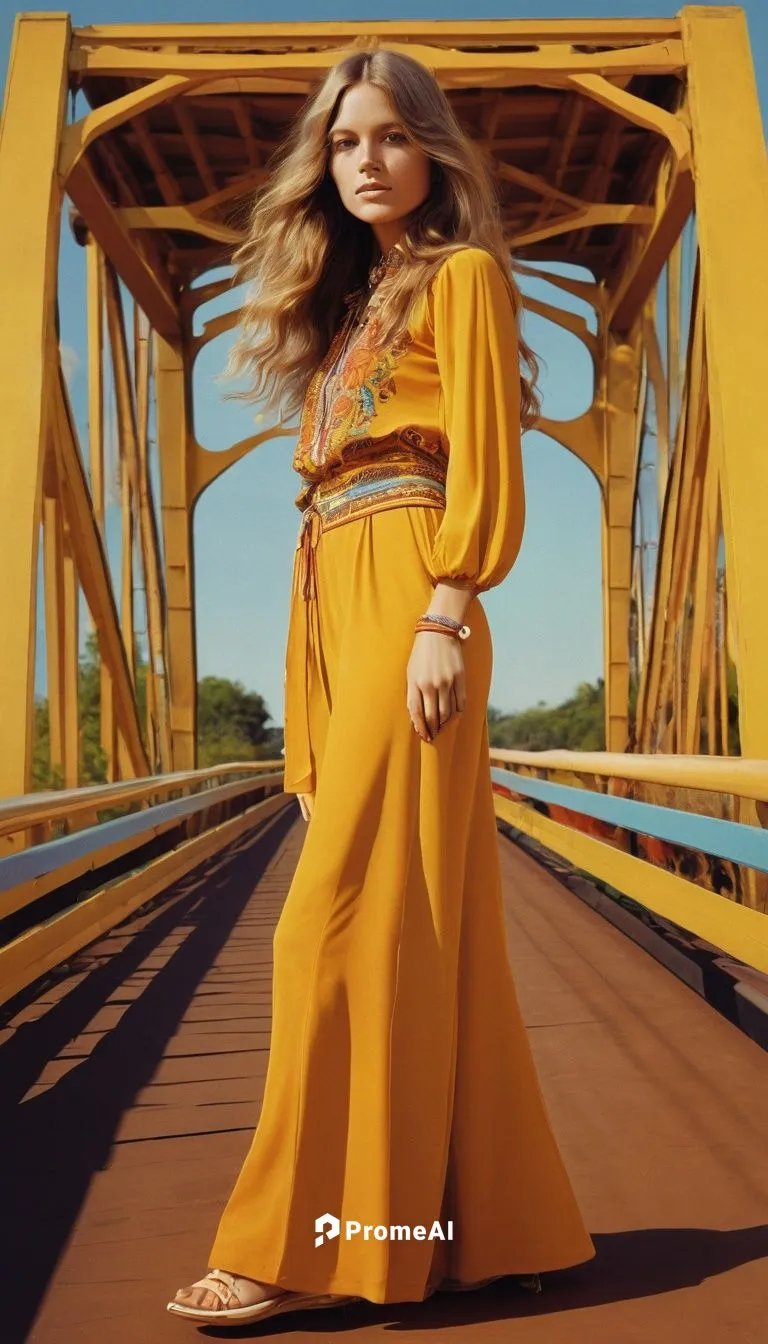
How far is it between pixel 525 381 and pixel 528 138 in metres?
8.54

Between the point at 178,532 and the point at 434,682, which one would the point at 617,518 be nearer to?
the point at 178,532

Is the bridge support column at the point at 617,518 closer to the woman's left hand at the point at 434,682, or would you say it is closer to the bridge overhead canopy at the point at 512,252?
the bridge overhead canopy at the point at 512,252

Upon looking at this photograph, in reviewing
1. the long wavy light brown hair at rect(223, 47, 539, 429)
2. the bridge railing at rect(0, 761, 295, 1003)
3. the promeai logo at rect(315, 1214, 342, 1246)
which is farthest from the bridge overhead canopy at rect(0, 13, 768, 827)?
the promeai logo at rect(315, 1214, 342, 1246)

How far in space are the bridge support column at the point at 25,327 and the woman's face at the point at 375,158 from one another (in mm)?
4244

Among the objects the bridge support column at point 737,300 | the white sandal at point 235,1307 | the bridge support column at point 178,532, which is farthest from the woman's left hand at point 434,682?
the bridge support column at point 178,532

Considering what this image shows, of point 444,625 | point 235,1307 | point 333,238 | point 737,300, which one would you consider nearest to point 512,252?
point 737,300

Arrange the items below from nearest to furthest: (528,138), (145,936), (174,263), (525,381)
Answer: (525,381), (145,936), (528,138), (174,263)

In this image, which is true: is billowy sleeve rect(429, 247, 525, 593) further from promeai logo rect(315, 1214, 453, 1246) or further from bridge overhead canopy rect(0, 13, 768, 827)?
bridge overhead canopy rect(0, 13, 768, 827)

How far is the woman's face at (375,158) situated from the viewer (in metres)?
2.03

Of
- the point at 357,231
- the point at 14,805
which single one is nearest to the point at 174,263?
the point at 14,805

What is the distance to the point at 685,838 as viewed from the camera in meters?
3.48

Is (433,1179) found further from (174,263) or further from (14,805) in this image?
(174,263)

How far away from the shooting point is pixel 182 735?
12289 mm

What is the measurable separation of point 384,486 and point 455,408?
16 cm
